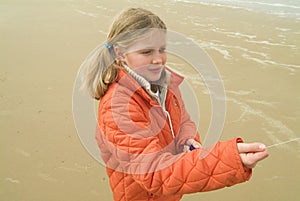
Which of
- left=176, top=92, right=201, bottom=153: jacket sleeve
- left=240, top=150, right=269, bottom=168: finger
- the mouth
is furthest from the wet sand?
left=240, top=150, right=269, bottom=168: finger

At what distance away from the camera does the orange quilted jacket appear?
131cm

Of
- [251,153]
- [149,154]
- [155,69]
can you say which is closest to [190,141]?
[155,69]

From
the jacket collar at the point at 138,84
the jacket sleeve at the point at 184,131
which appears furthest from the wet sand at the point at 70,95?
the jacket collar at the point at 138,84

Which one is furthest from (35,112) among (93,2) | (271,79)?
(93,2)

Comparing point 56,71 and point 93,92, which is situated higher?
point 93,92

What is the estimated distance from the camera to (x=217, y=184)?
1.33 meters

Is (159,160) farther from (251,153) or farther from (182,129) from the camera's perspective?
(182,129)

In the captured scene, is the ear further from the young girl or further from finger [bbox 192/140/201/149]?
finger [bbox 192/140/201/149]

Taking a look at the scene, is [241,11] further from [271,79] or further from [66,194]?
[66,194]

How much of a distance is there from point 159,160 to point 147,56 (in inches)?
26.5

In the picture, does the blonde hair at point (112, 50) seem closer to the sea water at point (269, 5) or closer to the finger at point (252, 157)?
the finger at point (252, 157)

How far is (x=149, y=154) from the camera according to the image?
1422mm

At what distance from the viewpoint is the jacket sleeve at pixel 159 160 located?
129 cm

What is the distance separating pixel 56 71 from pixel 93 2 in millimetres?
6585
